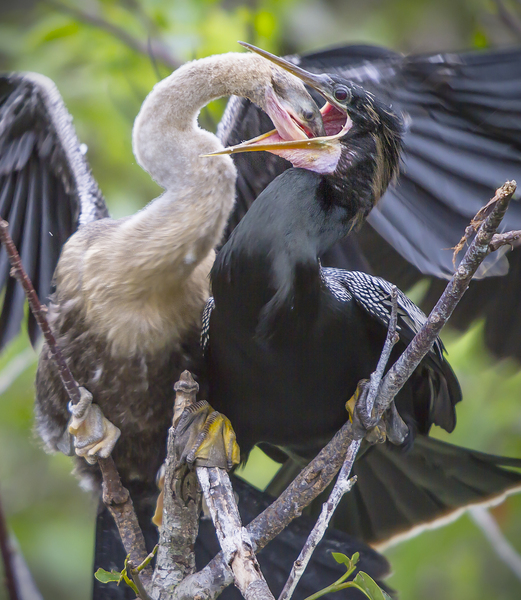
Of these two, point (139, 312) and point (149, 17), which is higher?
point (149, 17)

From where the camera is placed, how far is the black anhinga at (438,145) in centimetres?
236

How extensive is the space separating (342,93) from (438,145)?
0.57 m

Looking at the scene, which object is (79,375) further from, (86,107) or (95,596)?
(86,107)

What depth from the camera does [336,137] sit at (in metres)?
2.14

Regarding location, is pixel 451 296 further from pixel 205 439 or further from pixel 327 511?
pixel 205 439

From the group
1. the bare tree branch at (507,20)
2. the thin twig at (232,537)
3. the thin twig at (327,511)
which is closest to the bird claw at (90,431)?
the thin twig at (232,537)

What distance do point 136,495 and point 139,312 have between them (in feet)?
2.56

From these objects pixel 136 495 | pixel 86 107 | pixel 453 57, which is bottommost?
pixel 136 495

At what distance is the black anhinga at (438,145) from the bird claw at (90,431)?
108cm

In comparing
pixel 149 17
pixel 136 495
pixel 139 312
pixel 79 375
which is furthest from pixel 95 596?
pixel 149 17

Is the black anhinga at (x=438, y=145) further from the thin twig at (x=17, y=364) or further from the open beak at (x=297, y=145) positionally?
the thin twig at (x=17, y=364)

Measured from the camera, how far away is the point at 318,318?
2.25 metres

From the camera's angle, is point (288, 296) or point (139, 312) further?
point (139, 312)

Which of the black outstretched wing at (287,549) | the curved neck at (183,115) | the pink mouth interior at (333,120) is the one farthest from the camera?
the black outstretched wing at (287,549)
